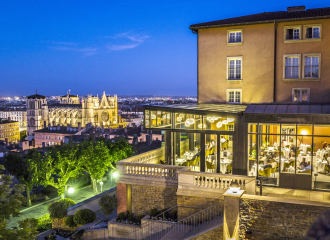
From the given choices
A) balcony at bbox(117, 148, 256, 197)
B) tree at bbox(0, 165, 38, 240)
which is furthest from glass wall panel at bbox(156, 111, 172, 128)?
tree at bbox(0, 165, 38, 240)

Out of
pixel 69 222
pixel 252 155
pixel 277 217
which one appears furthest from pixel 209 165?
pixel 69 222

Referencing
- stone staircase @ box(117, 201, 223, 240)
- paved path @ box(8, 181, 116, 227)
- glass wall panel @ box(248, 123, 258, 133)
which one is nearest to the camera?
stone staircase @ box(117, 201, 223, 240)

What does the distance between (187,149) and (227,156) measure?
417cm

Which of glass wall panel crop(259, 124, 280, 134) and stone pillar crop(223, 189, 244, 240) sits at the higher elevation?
glass wall panel crop(259, 124, 280, 134)

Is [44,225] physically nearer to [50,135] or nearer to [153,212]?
[153,212]

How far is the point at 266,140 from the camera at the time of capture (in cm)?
1591

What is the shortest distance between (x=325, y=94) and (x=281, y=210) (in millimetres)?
12515

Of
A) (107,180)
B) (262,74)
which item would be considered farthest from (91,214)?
(107,180)

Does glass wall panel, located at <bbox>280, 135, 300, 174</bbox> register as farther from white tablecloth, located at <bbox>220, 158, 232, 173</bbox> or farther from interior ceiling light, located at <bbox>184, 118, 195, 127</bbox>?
interior ceiling light, located at <bbox>184, 118, 195, 127</bbox>

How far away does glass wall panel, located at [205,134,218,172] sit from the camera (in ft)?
60.5

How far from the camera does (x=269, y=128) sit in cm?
1611

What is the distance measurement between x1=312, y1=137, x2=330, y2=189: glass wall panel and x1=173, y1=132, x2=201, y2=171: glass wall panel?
23.5 ft

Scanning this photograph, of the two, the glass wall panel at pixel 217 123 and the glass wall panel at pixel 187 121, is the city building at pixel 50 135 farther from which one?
the glass wall panel at pixel 217 123

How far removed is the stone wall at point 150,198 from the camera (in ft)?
55.6
